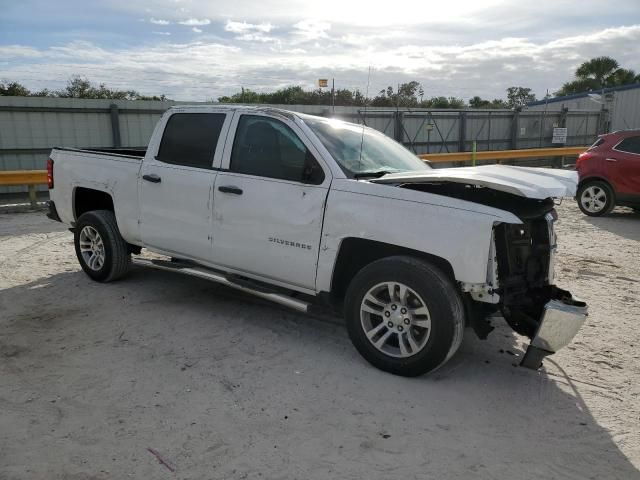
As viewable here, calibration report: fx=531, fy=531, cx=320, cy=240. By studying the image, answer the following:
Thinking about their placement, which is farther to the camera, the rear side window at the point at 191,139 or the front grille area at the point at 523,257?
the rear side window at the point at 191,139

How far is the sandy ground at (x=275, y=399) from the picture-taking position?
289 cm

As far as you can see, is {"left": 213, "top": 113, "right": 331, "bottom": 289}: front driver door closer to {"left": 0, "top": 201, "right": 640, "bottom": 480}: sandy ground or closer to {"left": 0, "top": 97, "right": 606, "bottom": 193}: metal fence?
{"left": 0, "top": 201, "right": 640, "bottom": 480}: sandy ground

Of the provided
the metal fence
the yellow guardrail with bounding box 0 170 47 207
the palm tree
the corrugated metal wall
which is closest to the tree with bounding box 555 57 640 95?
the palm tree

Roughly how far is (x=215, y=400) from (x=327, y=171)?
1.85m

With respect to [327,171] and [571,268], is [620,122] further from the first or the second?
[327,171]

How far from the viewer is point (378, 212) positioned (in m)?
3.79

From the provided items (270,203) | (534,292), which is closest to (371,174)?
(270,203)

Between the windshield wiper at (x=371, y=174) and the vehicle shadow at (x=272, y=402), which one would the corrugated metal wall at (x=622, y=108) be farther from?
the vehicle shadow at (x=272, y=402)

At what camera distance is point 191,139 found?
16.6 ft

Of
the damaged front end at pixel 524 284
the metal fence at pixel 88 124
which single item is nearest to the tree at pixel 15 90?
the metal fence at pixel 88 124

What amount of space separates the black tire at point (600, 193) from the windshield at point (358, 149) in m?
6.69

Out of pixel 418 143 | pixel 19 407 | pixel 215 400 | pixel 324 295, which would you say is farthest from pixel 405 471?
pixel 418 143

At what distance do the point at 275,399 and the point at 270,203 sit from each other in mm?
1575

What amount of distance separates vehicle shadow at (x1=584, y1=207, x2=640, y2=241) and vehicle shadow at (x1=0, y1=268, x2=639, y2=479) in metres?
5.47
